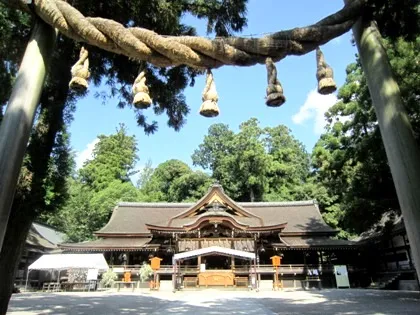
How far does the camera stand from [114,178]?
134 feet

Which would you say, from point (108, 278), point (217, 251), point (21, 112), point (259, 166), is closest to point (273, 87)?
point (21, 112)

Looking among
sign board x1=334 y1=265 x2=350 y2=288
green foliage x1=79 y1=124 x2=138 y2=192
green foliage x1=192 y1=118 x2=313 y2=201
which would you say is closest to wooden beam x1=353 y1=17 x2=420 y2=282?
sign board x1=334 y1=265 x2=350 y2=288

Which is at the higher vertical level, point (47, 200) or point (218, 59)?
point (218, 59)

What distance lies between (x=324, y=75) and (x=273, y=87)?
1.54ft

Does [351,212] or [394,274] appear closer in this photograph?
[351,212]

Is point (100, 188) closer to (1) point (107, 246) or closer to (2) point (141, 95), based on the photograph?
(1) point (107, 246)

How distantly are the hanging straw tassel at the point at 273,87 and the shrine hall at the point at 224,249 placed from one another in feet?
51.2

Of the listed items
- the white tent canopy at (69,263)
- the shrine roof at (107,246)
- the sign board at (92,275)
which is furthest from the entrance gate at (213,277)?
the sign board at (92,275)

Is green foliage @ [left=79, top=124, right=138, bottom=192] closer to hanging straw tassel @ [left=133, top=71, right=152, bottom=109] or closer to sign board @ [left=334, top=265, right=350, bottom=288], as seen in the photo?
sign board @ [left=334, top=265, right=350, bottom=288]

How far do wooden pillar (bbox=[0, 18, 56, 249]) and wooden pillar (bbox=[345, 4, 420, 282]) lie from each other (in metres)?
2.61

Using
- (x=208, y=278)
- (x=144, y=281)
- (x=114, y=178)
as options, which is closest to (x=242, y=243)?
(x=208, y=278)

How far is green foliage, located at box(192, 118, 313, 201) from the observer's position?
121 ft

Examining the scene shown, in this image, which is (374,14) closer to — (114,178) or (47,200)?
(47,200)

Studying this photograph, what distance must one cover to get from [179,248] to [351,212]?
1157cm
